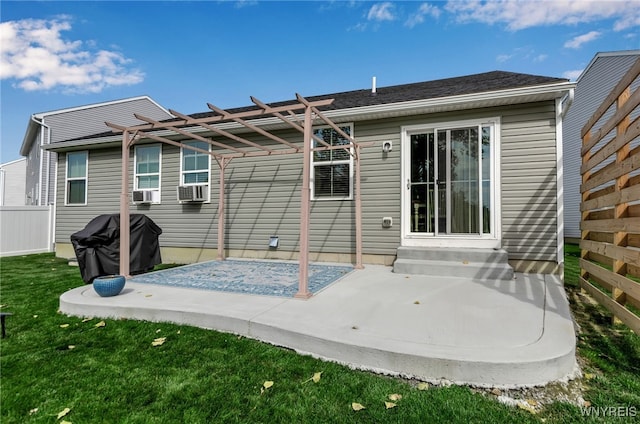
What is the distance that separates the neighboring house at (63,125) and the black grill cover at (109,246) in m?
10.3

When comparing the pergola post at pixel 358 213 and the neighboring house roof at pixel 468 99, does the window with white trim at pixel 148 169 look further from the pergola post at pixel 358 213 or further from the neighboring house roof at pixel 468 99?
the pergola post at pixel 358 213

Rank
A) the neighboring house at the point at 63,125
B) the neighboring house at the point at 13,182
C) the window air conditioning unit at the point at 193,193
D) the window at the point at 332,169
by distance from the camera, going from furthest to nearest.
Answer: the neighboring house at the point at 13,182, the neighboring house at the point at 63,125, the window air conditioning unit at the point at 193,193, the window at the point at 332,169

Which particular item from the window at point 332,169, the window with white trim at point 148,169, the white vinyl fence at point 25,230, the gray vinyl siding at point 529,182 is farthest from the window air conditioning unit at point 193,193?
the white vinyl fence at point 25,230

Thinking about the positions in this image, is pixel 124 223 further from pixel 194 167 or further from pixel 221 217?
pixel 194 167

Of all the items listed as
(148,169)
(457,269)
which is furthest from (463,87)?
(148,169)

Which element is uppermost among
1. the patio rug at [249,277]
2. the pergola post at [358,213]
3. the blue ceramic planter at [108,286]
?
the pergola post at [358,213]

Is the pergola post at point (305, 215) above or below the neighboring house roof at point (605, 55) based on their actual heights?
below

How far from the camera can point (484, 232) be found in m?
5.34

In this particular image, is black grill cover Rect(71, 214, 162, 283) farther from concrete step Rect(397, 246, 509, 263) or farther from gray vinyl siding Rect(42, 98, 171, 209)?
gray vinyl siding Rect(42, 98, 171, 209)

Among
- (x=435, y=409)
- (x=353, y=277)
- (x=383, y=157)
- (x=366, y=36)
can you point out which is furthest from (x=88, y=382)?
(x=366, y=36)

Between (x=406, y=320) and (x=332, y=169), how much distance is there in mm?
4072

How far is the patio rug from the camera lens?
4.13 metres

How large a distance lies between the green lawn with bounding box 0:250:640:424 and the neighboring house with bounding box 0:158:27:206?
26.8 metres

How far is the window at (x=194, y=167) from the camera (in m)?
7.49
